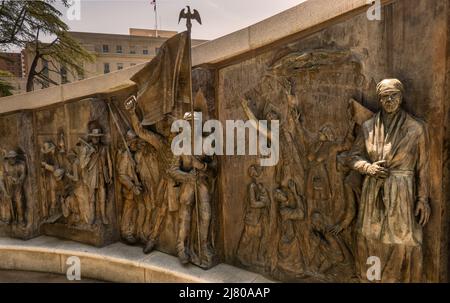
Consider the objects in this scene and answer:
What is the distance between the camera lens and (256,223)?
15.0 ft

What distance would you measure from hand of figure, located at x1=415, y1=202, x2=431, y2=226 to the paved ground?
5175mm

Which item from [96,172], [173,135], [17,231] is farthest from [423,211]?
[17,231]

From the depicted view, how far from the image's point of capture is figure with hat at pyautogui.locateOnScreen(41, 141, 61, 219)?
6145mm

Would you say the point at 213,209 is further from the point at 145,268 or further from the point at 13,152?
the point at 13,152

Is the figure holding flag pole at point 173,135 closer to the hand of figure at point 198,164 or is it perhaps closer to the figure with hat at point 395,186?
the hand of figure at point 198,164

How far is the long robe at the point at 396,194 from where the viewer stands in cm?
321

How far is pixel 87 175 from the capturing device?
5676 millimetres

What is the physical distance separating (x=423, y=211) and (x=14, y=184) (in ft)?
23.0

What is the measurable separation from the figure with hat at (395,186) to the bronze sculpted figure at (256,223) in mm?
1450

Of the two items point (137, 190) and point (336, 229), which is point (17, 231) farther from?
point (336, 229)

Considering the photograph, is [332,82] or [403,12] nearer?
[403,12]

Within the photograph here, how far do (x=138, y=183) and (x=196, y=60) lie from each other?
237cm
